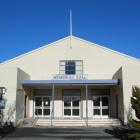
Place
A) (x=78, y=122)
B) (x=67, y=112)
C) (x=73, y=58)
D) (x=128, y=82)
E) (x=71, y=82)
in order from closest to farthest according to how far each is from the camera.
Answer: (x=128, y=82), (x=78, y=122), (x=71, y=82), (x=67, y=112), (x=73, y=58)

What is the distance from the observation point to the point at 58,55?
30.6 meters

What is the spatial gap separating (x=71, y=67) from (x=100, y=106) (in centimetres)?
485

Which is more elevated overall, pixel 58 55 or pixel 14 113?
pixel 58 55

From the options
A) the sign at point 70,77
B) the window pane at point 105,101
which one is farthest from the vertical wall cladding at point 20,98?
the window pane at point 105,101

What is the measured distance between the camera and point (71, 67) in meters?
30.6

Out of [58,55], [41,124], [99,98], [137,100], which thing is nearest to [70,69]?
[58,55]

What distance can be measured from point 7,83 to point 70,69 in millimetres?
7976

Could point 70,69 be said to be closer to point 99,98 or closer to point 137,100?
point 99,98

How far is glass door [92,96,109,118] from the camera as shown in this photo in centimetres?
2939

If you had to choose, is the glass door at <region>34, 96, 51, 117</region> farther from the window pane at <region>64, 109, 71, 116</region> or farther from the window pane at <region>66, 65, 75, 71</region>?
the window pane at <region>66, 65, 75, 71</region>

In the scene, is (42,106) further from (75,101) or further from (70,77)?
(70,77)

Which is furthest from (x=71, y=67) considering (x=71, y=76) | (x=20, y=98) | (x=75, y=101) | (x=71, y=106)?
(x=20, y=98)

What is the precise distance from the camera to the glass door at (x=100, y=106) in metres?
29.4

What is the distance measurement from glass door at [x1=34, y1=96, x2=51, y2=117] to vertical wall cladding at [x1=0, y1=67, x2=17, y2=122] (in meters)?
5.77
